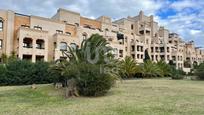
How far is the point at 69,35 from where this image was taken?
150 feet

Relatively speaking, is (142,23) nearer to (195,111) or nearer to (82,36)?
(82,36)

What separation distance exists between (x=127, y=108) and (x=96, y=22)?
163ft

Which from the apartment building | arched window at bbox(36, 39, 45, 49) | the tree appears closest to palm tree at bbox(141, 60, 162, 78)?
the apartment building

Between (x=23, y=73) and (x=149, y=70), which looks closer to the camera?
(x=23, y=73)

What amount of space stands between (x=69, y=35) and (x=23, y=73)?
19.1m

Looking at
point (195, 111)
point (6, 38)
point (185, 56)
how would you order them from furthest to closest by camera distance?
point (185, 56)
point (6, 38)
point (195, 111)

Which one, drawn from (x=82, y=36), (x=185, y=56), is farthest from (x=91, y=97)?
(x=185, y=56)

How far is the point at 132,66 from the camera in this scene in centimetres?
4016

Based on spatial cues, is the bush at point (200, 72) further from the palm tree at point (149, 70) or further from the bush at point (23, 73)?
the bush at point (23, 73)

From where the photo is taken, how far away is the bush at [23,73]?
1064 inches

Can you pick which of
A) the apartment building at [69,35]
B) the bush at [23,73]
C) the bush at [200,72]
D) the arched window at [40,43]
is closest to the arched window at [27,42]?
the apartment building at [69,35]

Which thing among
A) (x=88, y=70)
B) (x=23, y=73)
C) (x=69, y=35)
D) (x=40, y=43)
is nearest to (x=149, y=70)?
(x=69, y=35)

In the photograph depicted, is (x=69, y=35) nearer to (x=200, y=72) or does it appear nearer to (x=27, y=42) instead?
(x=27, y=42)

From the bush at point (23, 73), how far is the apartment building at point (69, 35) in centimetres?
545
